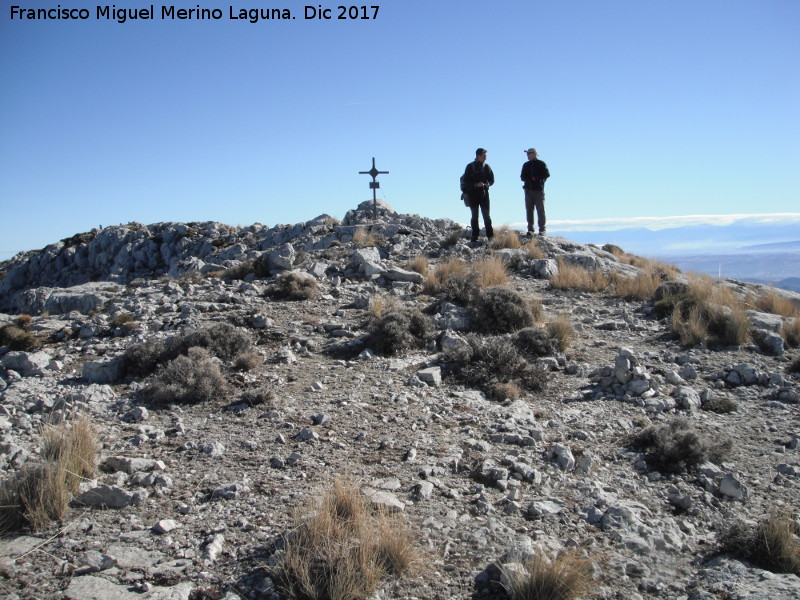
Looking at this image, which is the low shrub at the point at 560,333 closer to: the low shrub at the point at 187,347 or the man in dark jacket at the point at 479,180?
the low shrub at the point at 187,347

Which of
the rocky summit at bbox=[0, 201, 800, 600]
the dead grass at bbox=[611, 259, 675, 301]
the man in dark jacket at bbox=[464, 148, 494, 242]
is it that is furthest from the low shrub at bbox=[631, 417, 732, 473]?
the man in dark jacket at bbox=[464, 148, 494, 242]

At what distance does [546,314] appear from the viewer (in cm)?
999

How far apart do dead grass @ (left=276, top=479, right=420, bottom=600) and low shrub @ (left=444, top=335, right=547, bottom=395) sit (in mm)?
3263

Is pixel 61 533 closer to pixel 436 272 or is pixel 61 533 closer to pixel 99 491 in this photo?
pixel 99 491

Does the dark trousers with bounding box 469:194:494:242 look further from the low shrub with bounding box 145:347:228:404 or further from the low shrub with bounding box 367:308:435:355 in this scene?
the low shrub with bounding box 145:347:228:404

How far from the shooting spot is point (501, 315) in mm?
8867

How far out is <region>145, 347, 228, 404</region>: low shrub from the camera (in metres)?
6.23

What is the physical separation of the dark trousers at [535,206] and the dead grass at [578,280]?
12.9 ft

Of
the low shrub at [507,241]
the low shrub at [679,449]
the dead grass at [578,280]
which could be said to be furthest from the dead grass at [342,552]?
the low shrub at [507,241]

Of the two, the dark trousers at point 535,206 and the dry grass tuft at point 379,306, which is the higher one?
the dark trousers at point 535,206

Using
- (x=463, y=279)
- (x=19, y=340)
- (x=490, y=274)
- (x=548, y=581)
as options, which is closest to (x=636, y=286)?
(x=490, y=274)

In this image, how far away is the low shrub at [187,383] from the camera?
623 centimetres

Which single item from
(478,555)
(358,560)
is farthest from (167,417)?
(478,555)

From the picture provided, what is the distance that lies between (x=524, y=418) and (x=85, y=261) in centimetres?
3715
